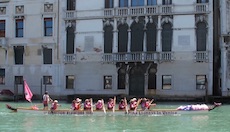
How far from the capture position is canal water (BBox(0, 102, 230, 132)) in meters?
19.1

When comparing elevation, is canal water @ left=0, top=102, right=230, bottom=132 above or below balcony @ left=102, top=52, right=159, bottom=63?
below

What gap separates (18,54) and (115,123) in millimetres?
22590

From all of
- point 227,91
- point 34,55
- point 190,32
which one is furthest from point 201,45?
point 34,55

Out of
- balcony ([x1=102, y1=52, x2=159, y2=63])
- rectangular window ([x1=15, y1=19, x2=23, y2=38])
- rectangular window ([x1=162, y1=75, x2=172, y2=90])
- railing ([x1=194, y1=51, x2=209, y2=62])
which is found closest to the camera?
railing ([x1=194, y1=51, x2=209, y2=62])

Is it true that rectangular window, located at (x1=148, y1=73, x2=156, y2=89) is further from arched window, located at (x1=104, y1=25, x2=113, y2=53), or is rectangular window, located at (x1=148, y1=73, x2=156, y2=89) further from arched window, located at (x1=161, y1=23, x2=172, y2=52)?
arched window, located at (x1=104, y1=25, x2=113, y2=53)

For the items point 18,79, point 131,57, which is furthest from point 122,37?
point 18,79

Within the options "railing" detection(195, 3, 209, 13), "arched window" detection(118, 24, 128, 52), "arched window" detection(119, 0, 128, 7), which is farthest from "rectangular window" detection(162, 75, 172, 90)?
"arched window" detection(119, 0, 128, 7)

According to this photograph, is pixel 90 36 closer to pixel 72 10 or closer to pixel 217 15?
pixel 72 10

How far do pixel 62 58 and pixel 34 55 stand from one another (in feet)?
9.83

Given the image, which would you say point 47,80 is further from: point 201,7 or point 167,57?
point 201,7

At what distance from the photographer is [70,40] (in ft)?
131

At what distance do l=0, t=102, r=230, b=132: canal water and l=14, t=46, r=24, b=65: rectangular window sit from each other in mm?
15734

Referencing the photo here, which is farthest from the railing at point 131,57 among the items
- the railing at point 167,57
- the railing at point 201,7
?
the railing at point 201,7

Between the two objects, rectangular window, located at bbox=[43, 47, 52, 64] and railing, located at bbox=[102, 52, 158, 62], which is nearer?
railing, located at bbox=[102, 52, 158, 62]
